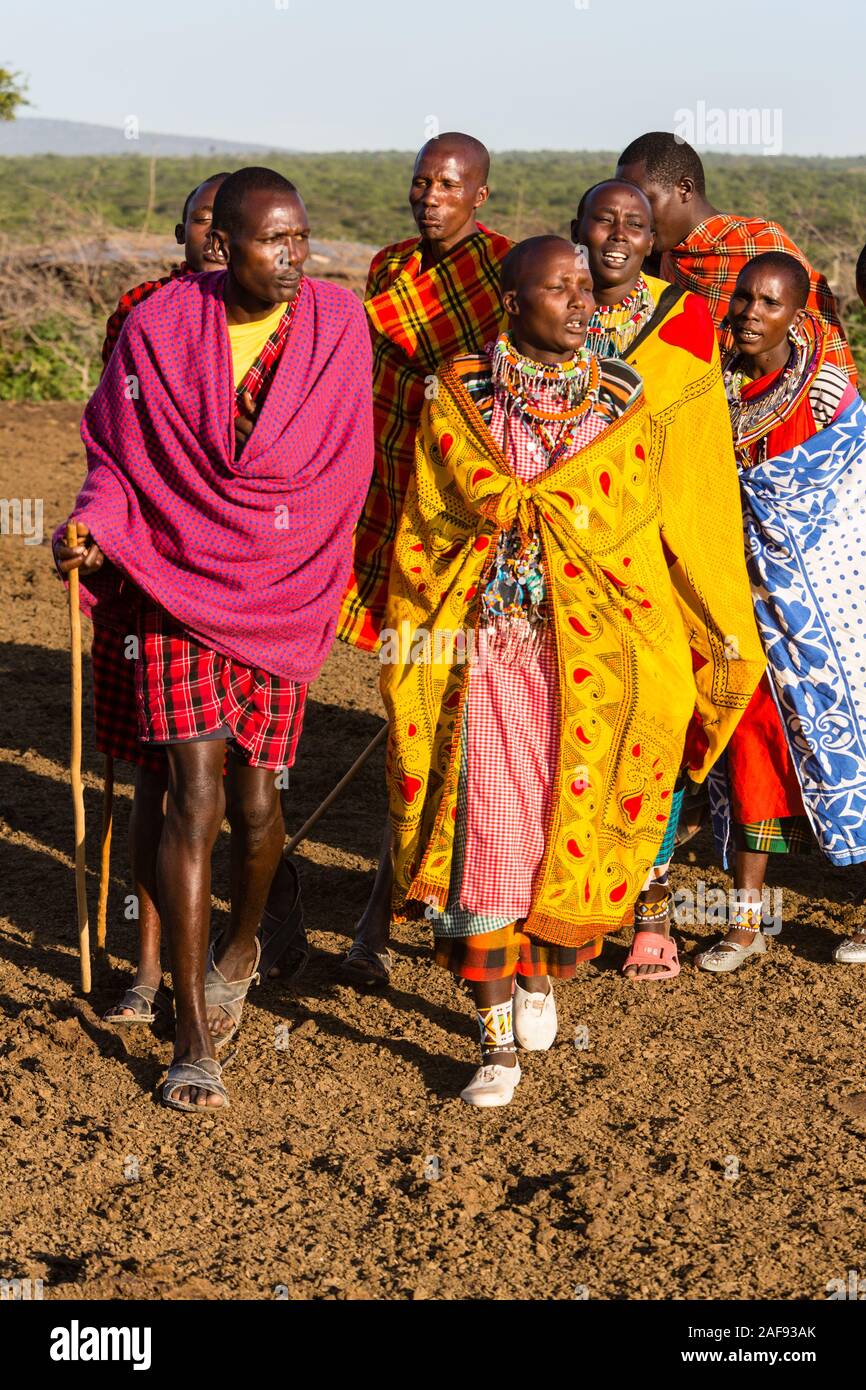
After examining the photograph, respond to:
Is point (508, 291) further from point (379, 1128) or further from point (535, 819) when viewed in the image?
point (379, 1128)

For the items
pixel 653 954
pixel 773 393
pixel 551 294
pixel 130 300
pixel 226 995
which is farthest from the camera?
pixel 653 954

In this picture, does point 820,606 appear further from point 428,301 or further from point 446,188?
point 446,188

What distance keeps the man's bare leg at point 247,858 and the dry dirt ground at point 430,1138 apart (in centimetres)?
21

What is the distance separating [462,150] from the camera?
15.2 feet

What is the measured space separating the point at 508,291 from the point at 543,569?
2.11ft

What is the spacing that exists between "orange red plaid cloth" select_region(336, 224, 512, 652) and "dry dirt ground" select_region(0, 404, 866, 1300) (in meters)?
1.16

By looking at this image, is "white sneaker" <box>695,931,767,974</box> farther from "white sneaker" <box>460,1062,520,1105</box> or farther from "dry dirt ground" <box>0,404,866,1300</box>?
"white sneaker" <box>460,1062,520,1105</box>

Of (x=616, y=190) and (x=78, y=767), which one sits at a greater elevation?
(x=616, y=190)

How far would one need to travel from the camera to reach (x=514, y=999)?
175 inches

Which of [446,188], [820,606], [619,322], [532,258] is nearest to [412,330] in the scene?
[446,188]

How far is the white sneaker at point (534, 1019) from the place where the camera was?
4398mm

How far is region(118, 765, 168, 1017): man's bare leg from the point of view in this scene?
4488 millimetres

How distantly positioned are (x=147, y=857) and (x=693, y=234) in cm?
245

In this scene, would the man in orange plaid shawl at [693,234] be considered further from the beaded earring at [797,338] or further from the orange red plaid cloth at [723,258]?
the beaded earring at [797,338]
